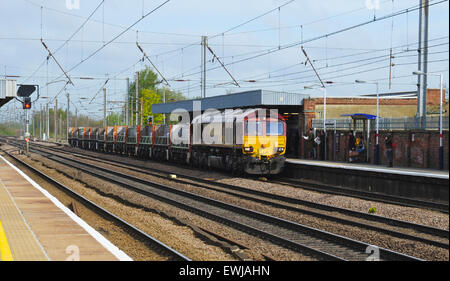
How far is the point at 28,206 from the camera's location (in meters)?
12.5

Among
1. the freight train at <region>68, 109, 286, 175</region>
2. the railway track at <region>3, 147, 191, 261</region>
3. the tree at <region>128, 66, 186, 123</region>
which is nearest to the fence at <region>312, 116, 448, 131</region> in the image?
the freight train at <region>68, 109, 286, 175</region>

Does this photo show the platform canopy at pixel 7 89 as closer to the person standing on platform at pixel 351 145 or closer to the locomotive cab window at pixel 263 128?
the locomotive cab window at pixel 263 128

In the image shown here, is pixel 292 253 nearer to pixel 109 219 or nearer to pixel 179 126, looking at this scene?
pixel 109 219

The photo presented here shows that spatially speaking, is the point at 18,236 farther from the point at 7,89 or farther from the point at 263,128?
the point at 7,89

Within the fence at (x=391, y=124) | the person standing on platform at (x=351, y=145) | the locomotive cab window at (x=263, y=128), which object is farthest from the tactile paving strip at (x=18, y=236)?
the person standing on platform at (x=351, y=145)

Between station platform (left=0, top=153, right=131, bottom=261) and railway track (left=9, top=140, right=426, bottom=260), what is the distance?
3.60m

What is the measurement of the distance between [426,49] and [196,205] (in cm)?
1398

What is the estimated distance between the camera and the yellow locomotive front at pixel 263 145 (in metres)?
20.6

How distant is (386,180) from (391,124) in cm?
748

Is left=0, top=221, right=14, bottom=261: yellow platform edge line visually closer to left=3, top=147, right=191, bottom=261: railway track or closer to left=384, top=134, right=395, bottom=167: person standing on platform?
left=3, top=147, right=191, bottom=261: railway track

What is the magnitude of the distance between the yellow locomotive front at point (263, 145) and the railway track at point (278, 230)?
4645mm

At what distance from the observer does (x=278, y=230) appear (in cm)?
1103

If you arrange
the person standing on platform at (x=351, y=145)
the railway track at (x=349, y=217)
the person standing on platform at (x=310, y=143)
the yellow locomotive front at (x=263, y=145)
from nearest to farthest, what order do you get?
the railway track at (x=349, y=217), the yellow locomotive front at (x=263, y=145), the person standing on platform at (x=351, y=145), the person standing on platform at (x=310, y=143)
